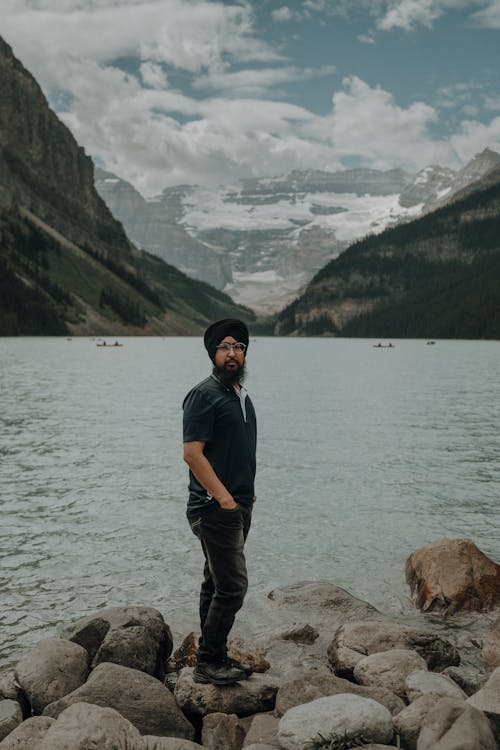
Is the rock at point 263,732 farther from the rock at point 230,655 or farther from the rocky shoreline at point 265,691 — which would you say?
the rock at point 230,655

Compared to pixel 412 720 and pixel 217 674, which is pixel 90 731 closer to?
pixel 217 674

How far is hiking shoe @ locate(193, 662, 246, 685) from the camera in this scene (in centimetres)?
880

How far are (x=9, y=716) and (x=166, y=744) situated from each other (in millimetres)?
2162

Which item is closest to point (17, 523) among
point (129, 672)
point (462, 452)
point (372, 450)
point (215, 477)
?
point (129, 672)

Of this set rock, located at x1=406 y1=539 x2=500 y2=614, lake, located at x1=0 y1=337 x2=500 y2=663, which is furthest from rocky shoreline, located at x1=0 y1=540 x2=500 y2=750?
lake, located at x1=0 y1=337 x2=500 y2=663

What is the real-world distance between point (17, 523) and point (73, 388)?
44.5m

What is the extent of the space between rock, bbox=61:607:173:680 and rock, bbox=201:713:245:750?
1588 mm

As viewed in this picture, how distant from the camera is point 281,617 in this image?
520 inches

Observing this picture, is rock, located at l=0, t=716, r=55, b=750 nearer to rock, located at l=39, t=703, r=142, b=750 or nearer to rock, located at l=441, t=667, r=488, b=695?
rock, located at l=39, t=703, r=142, b=750

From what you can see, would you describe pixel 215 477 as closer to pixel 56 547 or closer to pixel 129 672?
pixel 129 672

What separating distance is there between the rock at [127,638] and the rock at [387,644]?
8.29 ft

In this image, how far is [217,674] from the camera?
28.9 feet

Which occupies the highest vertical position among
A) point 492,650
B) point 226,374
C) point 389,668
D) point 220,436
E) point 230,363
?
point 230,363

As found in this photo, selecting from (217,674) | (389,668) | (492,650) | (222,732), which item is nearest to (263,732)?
(222,732)
